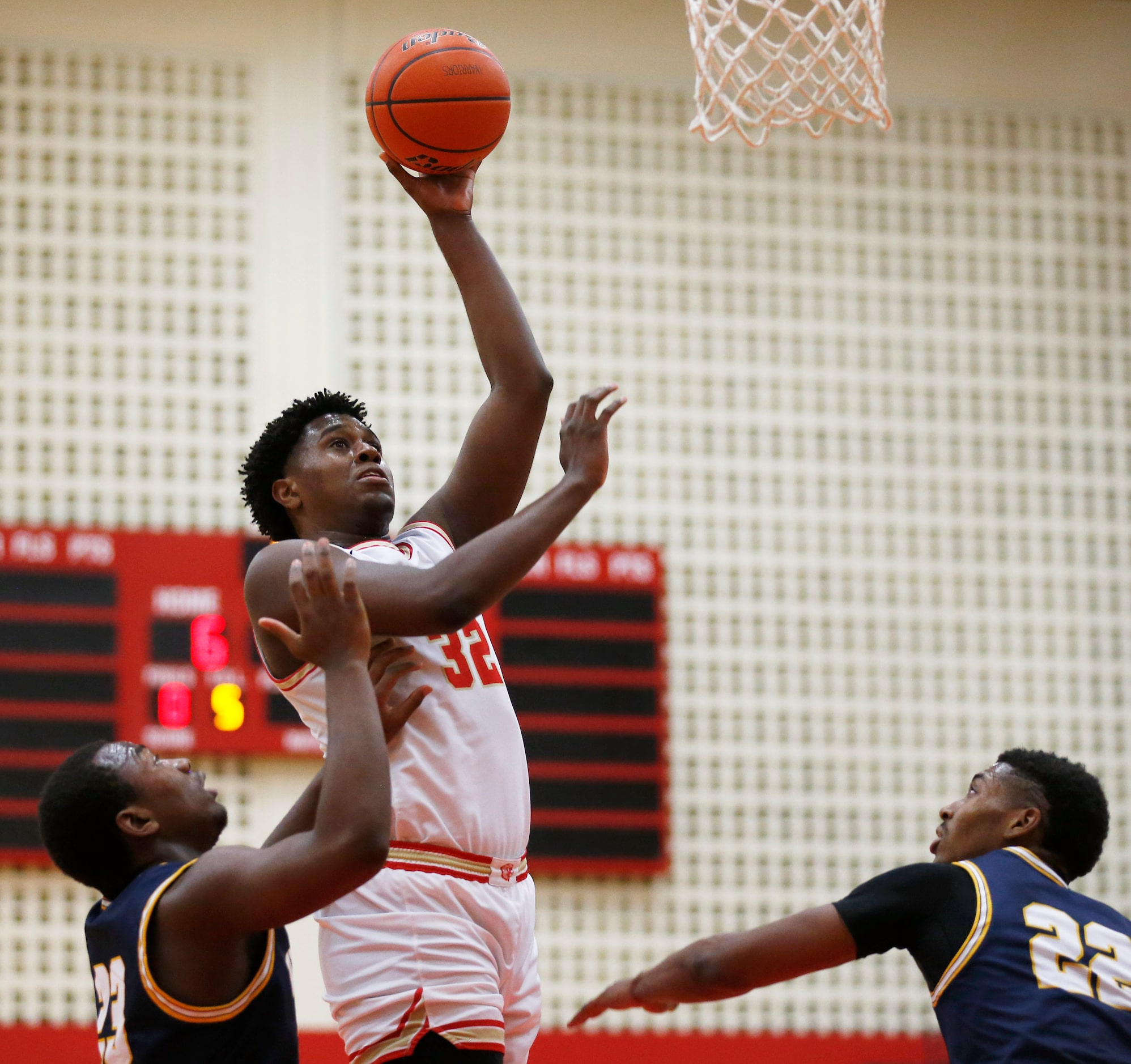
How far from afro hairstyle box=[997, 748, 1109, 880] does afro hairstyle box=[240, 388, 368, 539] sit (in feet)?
5.93

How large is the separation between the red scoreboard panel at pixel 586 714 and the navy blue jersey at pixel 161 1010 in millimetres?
4225

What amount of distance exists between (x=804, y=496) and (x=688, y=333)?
1.01 m

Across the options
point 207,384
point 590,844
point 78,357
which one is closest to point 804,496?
point 590,844

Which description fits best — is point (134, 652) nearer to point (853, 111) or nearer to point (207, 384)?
point (207, 384)

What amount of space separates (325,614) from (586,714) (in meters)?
4.68

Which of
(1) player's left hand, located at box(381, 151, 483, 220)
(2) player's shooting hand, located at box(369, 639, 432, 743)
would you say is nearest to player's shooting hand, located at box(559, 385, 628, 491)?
(2) player's shooting hand, located at box(369, 639, 432, 743)

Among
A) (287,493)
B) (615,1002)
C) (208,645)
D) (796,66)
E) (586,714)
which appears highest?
(796,66)

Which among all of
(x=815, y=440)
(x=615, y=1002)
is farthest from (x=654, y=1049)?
(x=615, y=1002)

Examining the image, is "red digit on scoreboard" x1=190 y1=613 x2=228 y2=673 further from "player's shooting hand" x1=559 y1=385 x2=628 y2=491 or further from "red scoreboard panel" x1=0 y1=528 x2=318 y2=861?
"player's shooting hand" x1=559 y1=385 x2=628 y2=491

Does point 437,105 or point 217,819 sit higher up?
point 437,105

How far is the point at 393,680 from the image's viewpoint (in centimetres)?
331

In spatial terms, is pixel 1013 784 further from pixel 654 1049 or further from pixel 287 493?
pixel 654 1049

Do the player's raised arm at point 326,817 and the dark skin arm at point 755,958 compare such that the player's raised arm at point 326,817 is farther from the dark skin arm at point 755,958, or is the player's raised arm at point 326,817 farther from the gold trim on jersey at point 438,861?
the dark skin arm at point 755,958

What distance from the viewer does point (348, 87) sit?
8.30 metres
